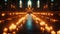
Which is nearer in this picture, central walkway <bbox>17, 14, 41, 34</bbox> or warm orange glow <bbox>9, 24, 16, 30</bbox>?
central walkway <bbox>17, 14, 41, 34</bbox>

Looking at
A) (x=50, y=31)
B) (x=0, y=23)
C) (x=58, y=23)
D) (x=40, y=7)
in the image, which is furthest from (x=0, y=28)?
(x=40, y=7)

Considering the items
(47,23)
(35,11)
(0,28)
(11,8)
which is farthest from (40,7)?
(0,28)

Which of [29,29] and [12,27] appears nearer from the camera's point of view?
[29,29]

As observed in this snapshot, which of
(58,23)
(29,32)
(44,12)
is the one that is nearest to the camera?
(29,32)

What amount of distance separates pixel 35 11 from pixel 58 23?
166 cm

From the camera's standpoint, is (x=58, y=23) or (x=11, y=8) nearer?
(x=58, y=23)

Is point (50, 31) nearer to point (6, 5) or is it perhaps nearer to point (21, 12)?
point (21, 12)

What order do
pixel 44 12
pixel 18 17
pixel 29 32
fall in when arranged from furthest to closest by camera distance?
pixel 44 12 → pixel 18 17 → pixel 29 32

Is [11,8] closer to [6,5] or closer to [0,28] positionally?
[6,5]

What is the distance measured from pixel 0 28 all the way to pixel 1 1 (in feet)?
9.25

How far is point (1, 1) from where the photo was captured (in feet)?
25.0

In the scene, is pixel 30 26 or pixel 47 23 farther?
pixel 47 23

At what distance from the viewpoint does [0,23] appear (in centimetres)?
548

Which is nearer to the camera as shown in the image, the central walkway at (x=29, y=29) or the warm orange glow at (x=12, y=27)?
the central walkway at (x=29, y=29)
